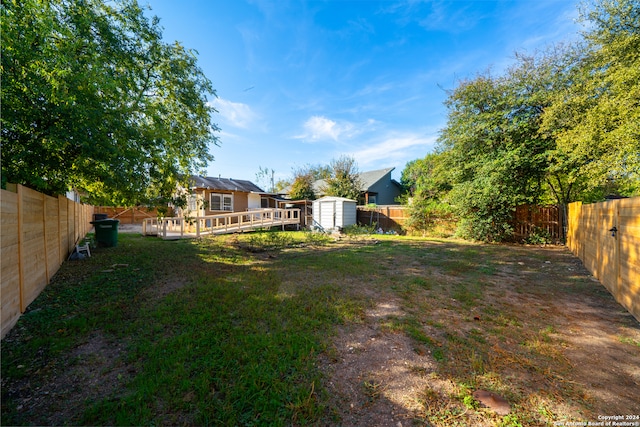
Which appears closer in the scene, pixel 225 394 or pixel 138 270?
pixel 225 394

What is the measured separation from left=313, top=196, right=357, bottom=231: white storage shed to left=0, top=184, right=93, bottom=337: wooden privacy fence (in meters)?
12.4

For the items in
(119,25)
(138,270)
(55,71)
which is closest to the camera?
(55,71)

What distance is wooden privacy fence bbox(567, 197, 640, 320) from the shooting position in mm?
3445

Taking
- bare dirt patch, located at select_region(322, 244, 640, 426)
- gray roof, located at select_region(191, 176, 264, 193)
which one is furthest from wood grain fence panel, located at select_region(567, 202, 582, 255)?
gray roof, located at select_region(191, 176, 264, 193)

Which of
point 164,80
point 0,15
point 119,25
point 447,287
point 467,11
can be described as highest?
point 467,11

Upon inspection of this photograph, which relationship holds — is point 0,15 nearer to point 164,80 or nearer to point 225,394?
point 164,80

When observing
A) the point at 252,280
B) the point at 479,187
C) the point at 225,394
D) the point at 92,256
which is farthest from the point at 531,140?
the point at 92,256

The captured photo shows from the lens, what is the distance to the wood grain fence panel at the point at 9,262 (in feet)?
8.75

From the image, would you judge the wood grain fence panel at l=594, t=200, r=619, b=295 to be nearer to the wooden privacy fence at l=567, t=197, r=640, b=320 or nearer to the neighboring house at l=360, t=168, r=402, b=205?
the wooden privacy fence at l=567, t=197, r=640, b=320

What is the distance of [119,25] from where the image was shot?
637cm

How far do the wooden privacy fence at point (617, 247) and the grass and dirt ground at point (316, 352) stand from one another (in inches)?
12.9

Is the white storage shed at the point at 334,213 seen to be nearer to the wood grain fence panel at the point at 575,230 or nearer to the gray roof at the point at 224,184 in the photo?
the gray roof at the point at 224,184

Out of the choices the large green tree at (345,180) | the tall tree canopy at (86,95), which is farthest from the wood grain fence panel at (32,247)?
the large green tree at (345,180)

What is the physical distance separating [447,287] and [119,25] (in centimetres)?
1048
